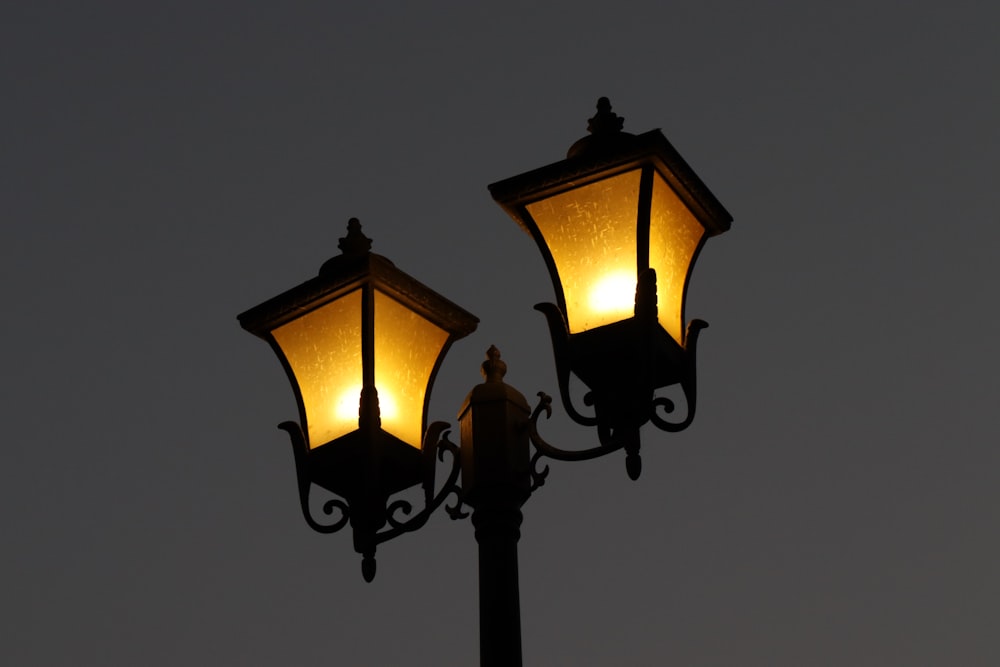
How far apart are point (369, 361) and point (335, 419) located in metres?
0.23

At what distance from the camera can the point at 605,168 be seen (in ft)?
15.6

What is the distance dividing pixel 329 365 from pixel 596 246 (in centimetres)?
97

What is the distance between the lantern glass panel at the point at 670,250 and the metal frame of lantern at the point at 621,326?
0.02m

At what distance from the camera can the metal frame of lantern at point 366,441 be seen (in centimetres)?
502

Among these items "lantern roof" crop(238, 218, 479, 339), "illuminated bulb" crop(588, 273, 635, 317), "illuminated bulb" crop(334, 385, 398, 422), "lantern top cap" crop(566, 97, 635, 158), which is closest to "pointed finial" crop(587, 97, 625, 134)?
"lantern top cap" crop(566, 97, 635, 158)

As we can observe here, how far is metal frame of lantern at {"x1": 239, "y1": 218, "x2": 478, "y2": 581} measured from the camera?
198 inches

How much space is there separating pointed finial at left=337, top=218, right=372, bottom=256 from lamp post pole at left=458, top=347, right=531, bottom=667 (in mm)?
508

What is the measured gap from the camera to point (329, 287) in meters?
5.24

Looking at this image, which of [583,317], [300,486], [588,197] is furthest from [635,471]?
[300,486]

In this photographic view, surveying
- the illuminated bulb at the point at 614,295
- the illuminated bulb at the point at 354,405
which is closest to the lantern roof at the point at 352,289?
the illuminated bulb at the point at 354,405

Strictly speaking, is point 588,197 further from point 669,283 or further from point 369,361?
point 369,361

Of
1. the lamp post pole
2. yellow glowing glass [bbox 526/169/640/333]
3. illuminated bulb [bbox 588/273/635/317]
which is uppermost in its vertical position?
yellow glowing glass [bbox 526/169/640/333]

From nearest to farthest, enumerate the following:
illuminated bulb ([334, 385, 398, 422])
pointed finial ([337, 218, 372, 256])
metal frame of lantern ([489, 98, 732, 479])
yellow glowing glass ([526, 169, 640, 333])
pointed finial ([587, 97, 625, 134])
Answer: metal frame of lantern ([489, 98, 732, 479]) → yellow glowing glass ([526, 169, 640, 333]) → pointed finial ([587, 97, 625, 134]) → illuminated bulb ([334, 385, 398, 422]) → pointed finial ([337, 218, 372, 256])

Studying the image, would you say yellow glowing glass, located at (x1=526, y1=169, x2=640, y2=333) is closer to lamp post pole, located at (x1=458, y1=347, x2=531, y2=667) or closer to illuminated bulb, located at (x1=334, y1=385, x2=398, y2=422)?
lamp post pole, located at (x1=458, y1=347, x2=531, y2=667)
